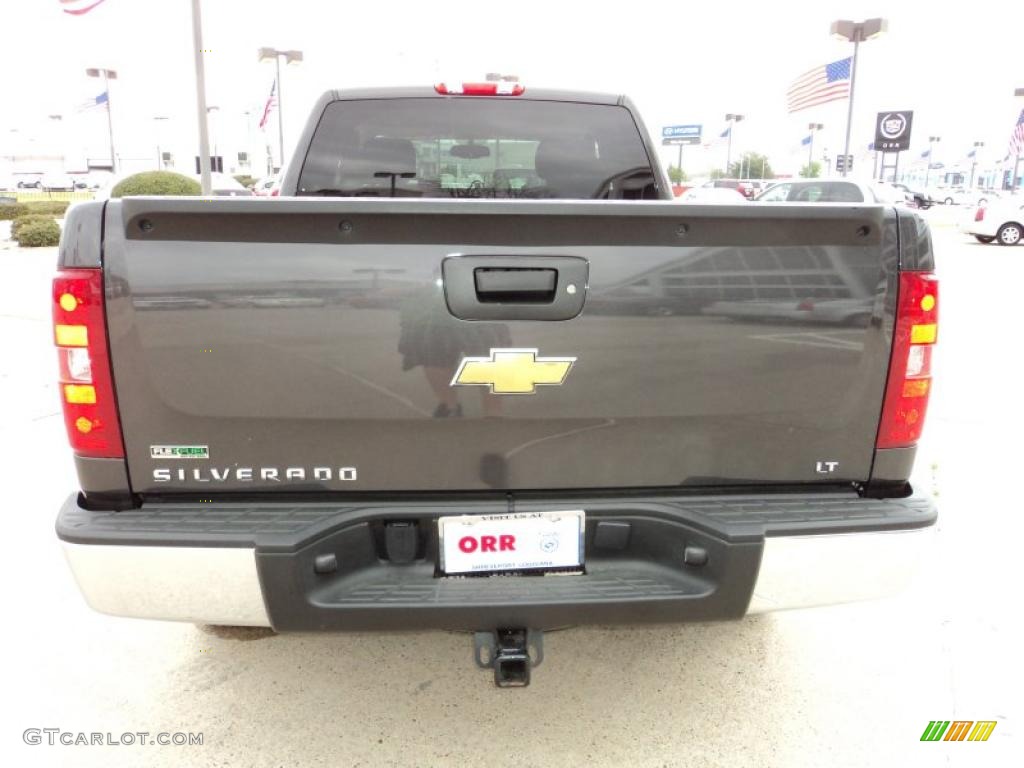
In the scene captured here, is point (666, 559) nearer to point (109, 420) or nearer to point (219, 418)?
point (219, 418)

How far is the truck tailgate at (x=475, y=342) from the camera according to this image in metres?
1.80

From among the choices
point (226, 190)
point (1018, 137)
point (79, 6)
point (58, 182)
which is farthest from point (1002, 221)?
point (58, 182)

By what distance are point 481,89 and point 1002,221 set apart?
22.2 m

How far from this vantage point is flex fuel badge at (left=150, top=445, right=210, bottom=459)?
1.89 meters

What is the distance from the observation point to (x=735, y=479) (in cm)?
201

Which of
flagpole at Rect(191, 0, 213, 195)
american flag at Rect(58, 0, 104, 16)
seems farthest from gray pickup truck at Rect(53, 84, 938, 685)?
A: american flag at Rect(58, 0, 104, 16)

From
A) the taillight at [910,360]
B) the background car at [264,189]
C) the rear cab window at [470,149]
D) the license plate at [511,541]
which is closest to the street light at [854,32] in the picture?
the background car at [264,189]

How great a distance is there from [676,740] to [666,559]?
0.75 meters

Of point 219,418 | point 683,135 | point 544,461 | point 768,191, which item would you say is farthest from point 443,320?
point 683,135

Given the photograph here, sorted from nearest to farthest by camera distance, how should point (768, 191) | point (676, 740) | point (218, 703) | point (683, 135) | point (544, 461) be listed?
point (544, 461) < point (676, 740) < point (218, 703) < point (768, 191) < point (683, 135)

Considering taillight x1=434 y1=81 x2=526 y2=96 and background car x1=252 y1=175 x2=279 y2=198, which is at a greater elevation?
taillight x1=434 y1=81 x2=526 y2=96

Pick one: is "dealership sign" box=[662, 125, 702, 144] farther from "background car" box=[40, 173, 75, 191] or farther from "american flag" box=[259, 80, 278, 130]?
"background car" box=[40, 173, 75, 191]

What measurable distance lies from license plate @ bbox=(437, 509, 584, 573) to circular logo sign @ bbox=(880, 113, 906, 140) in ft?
106

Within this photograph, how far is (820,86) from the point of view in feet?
72.6
